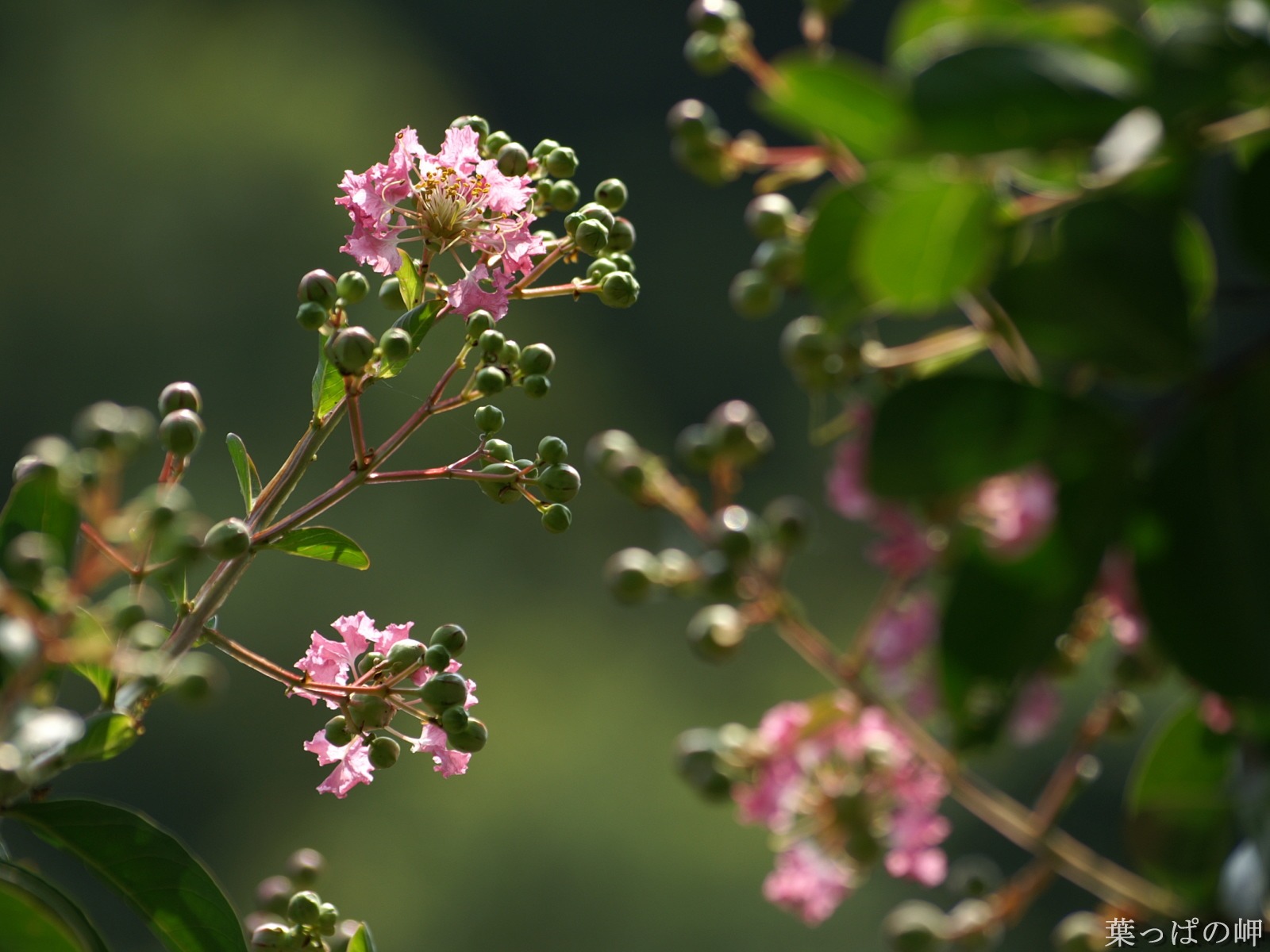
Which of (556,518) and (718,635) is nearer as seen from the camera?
(556,518)

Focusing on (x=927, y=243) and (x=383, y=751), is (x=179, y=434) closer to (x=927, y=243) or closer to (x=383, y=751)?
(x=383, y=751)

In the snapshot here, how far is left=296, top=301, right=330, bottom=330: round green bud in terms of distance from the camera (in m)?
0.44

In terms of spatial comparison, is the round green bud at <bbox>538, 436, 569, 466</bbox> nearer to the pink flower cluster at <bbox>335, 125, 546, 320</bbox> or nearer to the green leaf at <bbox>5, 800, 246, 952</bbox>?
the pink flower cluster at <bbox>335, 125, 546, 320</bbox>

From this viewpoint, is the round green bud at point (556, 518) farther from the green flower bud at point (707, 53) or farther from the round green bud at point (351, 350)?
the green flower bud at point (707, 53)

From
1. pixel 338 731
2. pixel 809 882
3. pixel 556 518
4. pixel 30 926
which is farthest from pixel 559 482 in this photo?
pixel 809 882

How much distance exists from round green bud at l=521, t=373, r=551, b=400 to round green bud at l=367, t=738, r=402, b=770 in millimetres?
127

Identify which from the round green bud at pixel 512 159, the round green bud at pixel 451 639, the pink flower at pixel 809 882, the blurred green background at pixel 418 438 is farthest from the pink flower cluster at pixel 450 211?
the blurred green background at pixel 418 438

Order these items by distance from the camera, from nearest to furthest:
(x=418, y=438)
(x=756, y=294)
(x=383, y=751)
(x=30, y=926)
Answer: (x=30, y=926) → (x=383, y=751) → (x=756, y=294) → (x=418, y=438)

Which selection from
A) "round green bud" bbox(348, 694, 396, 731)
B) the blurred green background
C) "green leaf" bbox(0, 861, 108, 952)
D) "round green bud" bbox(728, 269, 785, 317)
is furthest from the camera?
the blurred green background

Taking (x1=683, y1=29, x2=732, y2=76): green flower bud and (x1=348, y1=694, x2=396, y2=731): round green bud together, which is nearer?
(x1=348, y1=694, x2=396, y2=731): round green bud

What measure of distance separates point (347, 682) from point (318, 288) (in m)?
0.15

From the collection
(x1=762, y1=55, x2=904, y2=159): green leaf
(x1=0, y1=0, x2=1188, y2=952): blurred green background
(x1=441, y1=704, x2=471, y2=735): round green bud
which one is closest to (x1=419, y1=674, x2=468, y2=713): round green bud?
(x1=441, y1=704, x2=471, y2=735): round green bud

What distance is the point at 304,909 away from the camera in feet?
1.42

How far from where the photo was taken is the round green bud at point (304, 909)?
1.41 feet
